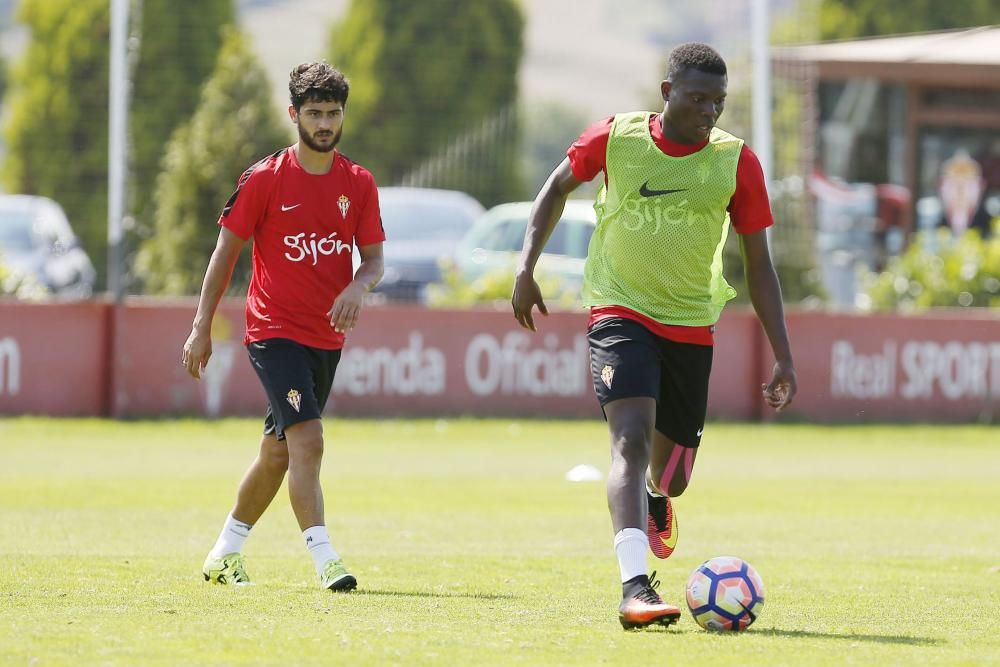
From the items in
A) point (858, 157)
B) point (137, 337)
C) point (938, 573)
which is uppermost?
point (858, 157)

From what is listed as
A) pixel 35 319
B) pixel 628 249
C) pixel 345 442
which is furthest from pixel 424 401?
pixel 628 249

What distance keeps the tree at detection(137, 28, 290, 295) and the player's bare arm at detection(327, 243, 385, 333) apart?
15274mm

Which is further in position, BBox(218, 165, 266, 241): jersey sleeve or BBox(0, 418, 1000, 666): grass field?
BBox(218, 165, 266, 241): jersey sleeve

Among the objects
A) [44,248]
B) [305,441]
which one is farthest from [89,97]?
[305,441]

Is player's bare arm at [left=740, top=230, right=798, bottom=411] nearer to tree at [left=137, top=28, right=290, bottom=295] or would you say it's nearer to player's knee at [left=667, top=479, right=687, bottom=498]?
player's knee at [left=667, top=479, right=687, bottom=498]

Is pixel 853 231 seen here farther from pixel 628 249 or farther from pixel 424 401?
pixel 628 249

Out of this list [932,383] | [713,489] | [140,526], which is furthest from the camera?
[932,383]

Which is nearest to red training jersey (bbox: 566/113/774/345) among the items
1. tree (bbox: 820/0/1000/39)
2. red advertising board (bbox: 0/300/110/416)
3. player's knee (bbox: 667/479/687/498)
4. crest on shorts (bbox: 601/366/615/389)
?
crest on shorts (bbox: 601/366/615/389)

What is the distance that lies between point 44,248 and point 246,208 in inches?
727

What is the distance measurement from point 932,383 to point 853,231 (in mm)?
9181

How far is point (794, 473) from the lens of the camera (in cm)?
1593

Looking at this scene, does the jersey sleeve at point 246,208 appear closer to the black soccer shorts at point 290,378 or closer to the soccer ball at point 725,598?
the black soccer shorts at point 290,378

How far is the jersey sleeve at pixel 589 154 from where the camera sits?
7.43m

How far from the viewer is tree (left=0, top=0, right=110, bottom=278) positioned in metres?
39.9
